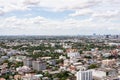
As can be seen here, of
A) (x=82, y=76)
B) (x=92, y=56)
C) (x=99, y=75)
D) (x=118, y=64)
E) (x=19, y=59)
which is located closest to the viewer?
(x=82, y=76)

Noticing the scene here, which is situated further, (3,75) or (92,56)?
(92,56)

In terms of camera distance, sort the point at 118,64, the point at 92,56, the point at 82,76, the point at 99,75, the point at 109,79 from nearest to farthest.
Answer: the point at 109,79 < the point at 82,76 < the point at 99,75 < the point at 118,64 < the point at 92,56

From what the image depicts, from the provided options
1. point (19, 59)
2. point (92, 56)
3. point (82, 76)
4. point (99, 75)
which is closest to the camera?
point (82, 76)

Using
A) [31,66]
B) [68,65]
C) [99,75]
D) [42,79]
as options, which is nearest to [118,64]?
[68,65]

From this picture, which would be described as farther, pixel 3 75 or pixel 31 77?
pixel 3 75

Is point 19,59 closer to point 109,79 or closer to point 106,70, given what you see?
point 106,70

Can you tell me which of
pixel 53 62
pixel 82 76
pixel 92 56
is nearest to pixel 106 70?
pixel 82 76

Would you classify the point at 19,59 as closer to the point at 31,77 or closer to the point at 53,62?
the point at 53,62

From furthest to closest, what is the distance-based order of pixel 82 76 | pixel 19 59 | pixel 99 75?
1. pixel 19 59
2. pixel 99 75
3. pixel 82 76

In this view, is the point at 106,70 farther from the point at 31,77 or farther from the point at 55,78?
the point at 31,77
